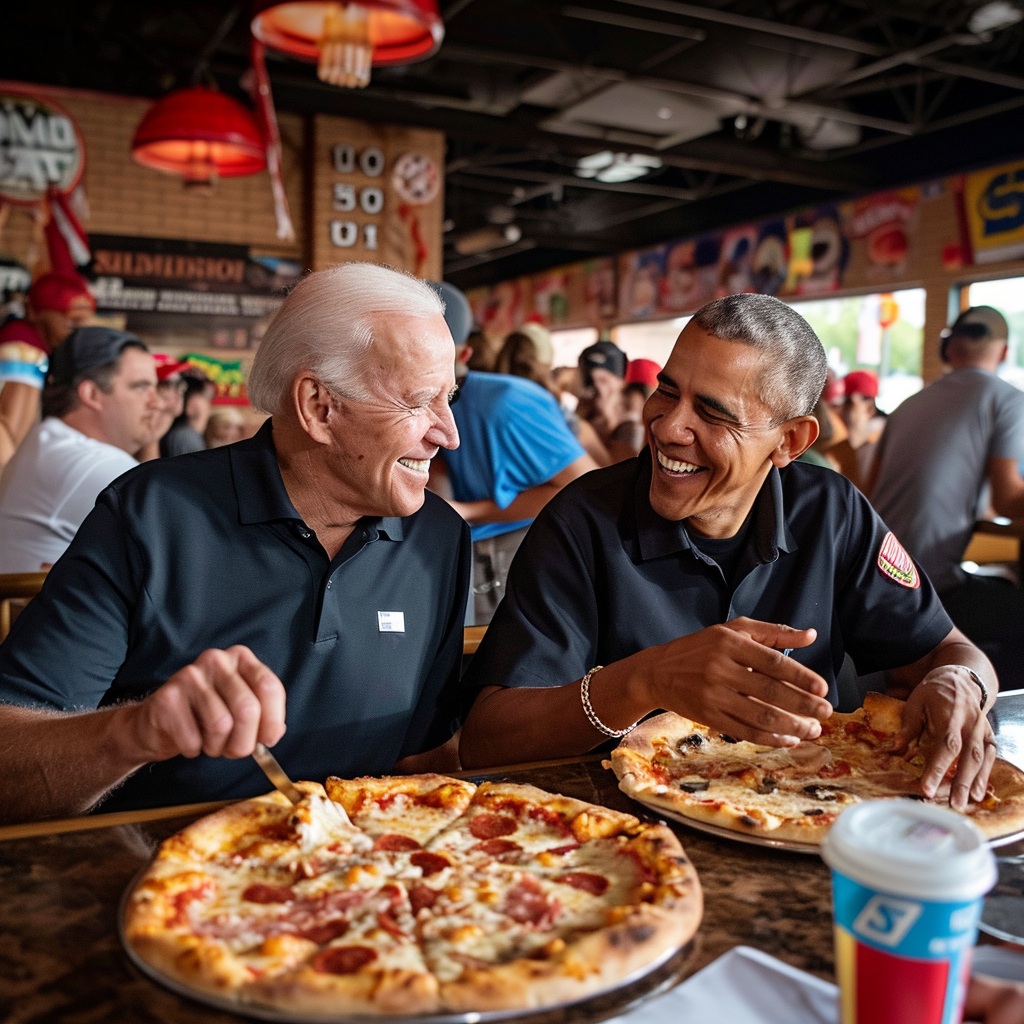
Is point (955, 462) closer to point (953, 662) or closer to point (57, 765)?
point (953, 662)

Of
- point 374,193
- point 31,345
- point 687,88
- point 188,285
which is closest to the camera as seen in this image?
point 31,345

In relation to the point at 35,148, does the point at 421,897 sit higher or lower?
lower

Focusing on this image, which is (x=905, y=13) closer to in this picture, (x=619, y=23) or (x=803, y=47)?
(x=803, y=47)

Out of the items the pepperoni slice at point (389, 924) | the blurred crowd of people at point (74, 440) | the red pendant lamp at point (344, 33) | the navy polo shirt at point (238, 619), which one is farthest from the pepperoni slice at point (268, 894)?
the red pendant lamp at point (344, 33)

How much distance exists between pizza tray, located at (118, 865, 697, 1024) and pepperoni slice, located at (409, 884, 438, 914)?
22 centimetres

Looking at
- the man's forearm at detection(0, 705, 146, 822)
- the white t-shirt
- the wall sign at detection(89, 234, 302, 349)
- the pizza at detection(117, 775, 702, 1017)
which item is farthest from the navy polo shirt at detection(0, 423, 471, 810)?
the wall sign at detection(89, 234, 302, 349)

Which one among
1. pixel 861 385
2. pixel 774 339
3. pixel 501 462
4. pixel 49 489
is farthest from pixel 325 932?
pixel 861 385

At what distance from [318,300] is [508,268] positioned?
15.1 metres

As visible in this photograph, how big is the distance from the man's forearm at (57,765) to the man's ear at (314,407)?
60 cm

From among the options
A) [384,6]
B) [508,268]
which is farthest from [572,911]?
[508,268]

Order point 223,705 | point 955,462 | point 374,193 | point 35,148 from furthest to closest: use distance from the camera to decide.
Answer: point 374,193
point 35,148
point 955,462
point 223,705

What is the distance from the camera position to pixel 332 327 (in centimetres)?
174

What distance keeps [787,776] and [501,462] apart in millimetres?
2100

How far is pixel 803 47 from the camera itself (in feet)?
23.4
